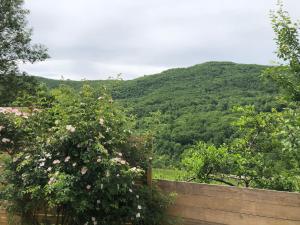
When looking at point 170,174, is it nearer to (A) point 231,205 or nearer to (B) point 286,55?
(A) point 231,205

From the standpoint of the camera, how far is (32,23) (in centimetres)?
1905

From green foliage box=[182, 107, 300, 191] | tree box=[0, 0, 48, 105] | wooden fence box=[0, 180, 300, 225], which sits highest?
tree box=[0, 0, 48, 105]

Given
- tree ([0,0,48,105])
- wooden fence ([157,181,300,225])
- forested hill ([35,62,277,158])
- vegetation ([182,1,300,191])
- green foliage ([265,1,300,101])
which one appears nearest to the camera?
wooden fence ([157,181,300,225])

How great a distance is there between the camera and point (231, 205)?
370 centimetres

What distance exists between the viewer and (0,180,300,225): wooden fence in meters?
3.37

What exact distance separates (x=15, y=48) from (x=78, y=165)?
16.2 meters

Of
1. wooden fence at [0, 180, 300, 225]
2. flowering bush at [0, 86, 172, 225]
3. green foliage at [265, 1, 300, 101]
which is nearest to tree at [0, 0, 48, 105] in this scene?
green foliage at [265, 1, 300, 101]

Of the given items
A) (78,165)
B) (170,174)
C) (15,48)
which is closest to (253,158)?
(170,174)

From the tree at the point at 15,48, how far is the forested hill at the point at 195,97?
13.0ft

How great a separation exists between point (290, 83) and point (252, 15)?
361cm

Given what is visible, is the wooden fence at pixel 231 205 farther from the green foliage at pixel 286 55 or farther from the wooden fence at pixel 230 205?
the green foliage at pixel 286 55

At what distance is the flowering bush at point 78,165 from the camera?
151 inches

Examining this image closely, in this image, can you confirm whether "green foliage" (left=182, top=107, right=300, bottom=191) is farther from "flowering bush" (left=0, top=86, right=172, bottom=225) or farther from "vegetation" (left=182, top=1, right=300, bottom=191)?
"flowering bush" (left=0, top=86, right=172, bottom=225)

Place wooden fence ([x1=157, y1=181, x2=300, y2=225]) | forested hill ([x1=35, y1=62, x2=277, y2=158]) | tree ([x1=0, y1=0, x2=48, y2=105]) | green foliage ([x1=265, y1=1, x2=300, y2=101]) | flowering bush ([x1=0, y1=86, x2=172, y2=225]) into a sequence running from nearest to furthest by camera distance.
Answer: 1. wooden fence ([x1=157, y1=181, x2=300, y2=225])
2. flowering bush ([x1=0, y1=86, x2=172, y2=225])
3. green foliage ([x1=265, y1=1, x2=300, y2=101])
4. forested hill ([x1=35, y1=62, x2=277, y2=158])
5. tree ([x1=0, y1=0, x2=48, y2=105])
